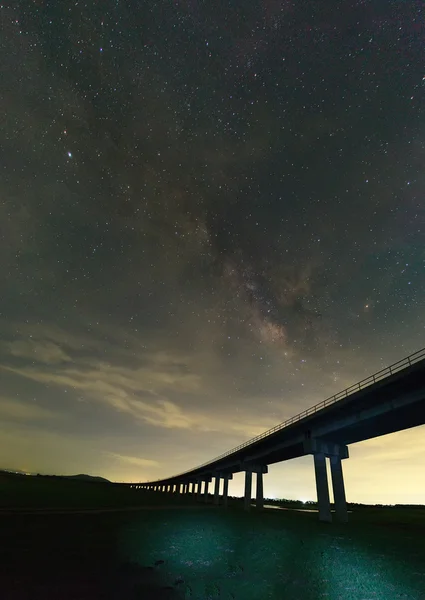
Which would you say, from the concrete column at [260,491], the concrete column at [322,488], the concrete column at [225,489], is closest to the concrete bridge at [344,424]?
the concrete column at [322,488]

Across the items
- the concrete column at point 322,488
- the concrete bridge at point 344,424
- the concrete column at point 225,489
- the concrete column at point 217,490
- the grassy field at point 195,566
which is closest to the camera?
the grassy field at point 195,566

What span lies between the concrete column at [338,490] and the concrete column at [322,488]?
6.89ft

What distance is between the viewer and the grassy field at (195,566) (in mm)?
→ 10828

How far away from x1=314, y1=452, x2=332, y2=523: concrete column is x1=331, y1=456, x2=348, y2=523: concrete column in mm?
2099

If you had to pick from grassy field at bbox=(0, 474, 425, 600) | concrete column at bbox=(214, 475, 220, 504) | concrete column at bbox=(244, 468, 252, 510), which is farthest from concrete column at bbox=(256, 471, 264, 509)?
grassy field at bbox=(0, 474, 425, 600)

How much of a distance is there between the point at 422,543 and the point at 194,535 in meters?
17.9

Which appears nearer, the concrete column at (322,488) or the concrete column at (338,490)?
the concrete column at (322,488)

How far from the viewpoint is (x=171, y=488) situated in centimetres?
17588

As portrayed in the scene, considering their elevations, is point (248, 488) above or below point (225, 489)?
above

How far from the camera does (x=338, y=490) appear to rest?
40281mm

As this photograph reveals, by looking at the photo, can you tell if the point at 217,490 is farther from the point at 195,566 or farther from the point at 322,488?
the point at 195,566

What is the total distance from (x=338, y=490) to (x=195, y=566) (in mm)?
32924

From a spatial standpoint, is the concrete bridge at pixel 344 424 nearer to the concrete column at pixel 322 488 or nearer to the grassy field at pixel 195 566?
the concrete column at pixel 322 488

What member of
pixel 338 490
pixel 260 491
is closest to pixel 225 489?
pixel 260 491
